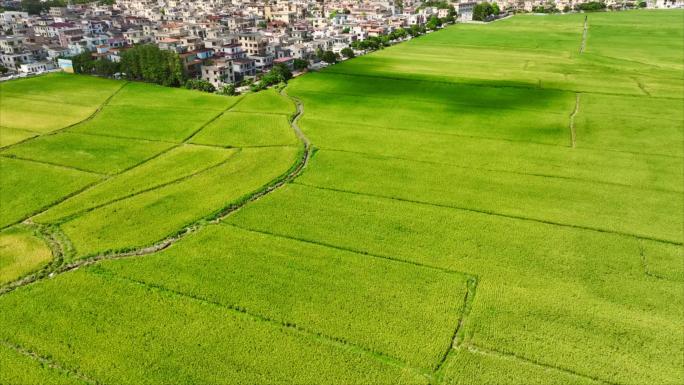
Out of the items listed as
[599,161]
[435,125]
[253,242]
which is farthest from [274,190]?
[599,161]

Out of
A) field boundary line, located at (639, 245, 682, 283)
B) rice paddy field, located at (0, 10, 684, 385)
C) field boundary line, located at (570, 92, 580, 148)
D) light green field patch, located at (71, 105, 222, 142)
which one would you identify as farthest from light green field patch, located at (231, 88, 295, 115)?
field boundary line, located at (639, 245, 682, 283)

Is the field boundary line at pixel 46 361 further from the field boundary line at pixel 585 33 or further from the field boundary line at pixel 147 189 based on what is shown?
the field boundary line at pixel 585 33

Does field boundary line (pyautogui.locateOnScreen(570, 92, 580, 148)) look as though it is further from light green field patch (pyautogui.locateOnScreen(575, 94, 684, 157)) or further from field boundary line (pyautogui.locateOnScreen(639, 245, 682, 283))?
field boundary line (pyautogui.locateOnScreen(639, 245, 682, 283))

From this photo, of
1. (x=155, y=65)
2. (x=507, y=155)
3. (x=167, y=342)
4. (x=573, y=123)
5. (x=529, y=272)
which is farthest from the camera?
(x=155, y=65)

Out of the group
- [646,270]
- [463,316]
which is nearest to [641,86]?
[646,270]

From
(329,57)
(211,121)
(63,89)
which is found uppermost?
(329,57)

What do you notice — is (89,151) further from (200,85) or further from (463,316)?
(463,316)
